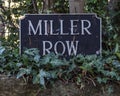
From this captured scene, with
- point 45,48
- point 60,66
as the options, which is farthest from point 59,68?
point 45,48

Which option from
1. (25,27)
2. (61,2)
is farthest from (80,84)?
(61,2)

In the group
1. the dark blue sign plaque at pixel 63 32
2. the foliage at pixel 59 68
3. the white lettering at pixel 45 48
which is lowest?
the foliage at pixel 59 68

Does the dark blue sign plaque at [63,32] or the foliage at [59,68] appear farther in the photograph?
the dark blue sign plaque at [63,32]

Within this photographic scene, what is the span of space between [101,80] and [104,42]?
2.14 feet

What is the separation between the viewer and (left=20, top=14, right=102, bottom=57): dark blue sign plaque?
9.72ft

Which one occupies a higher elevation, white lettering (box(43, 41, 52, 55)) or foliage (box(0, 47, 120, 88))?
white lettering (box(43, 41, 52, 55))

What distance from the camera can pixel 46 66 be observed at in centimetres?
282

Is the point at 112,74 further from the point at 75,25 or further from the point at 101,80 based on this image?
the point at 75,25

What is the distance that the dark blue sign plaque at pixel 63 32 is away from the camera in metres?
2.96

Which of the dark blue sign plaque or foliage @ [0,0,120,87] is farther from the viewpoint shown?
the dark blue sign plaque

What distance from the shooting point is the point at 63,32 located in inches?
117

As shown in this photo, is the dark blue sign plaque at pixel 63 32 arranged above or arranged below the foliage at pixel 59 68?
above

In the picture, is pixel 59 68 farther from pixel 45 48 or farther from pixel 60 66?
pixel 45 48

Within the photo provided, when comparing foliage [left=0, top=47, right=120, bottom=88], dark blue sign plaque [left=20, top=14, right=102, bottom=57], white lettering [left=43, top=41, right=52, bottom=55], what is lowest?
foliage [left=0, top=47, right=120, bottom=88]
